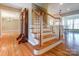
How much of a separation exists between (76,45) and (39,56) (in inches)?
28.1

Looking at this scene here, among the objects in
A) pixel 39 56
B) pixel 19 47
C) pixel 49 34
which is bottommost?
pixel 39 56

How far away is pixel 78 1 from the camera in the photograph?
209cm

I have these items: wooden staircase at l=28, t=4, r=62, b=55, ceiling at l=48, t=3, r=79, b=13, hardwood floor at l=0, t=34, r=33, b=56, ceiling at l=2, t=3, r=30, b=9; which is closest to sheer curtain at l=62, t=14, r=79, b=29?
ceiling at l=48, t=3, r=79, b=13

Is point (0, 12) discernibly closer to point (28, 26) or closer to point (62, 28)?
point (28, 26)

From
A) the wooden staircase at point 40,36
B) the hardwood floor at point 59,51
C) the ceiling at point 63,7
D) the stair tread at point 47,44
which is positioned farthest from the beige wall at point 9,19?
the hardwood floor at point 59,51

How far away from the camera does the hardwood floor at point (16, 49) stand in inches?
83.5

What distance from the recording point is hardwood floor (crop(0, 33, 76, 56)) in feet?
6.96

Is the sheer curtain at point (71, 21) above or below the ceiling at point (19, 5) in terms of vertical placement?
below

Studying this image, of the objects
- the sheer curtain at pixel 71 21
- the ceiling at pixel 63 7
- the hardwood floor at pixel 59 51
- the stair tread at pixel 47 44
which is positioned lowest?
the hardwood floor at pixel 59 51

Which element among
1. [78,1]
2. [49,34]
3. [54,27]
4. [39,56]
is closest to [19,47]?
[39,56]

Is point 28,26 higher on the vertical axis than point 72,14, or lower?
lower

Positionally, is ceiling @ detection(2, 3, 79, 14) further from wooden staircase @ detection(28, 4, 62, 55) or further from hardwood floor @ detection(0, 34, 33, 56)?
hardwood floor @ detection(0, 34, 33, 56)

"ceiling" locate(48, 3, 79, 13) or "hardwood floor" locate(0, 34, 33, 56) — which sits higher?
"ceiling" locate(48, 3, 79, 13)

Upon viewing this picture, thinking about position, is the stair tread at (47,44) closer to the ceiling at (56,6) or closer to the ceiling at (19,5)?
the ceiling at (56,6)
